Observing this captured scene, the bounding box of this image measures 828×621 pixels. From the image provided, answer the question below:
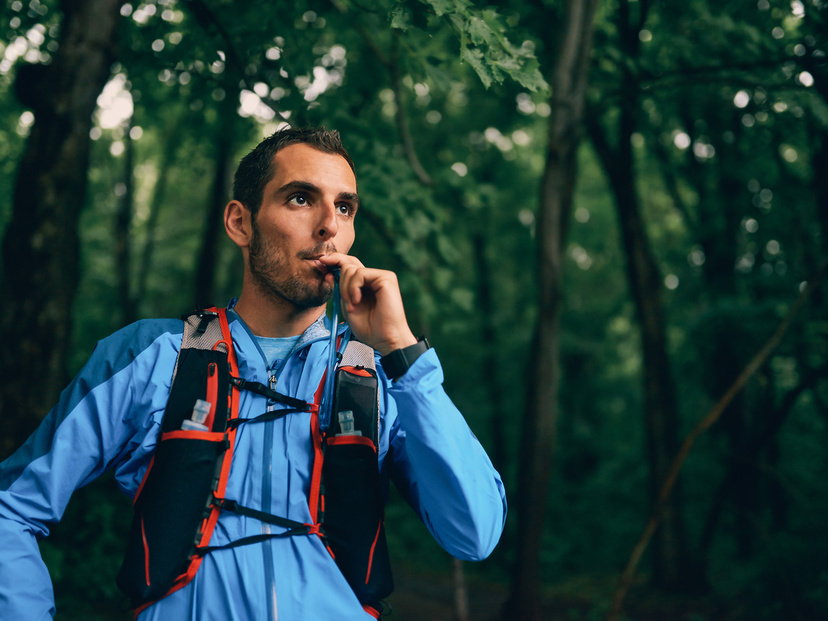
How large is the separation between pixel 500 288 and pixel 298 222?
1357cm

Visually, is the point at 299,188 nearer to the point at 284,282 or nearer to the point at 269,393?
the point at 284,282

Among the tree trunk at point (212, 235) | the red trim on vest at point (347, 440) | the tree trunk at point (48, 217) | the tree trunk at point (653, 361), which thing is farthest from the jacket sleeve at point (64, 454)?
the tree trunk at point (212, 235)

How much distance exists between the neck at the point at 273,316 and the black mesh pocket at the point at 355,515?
16.9 inches

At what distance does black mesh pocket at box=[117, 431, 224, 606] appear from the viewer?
1530 millimetres

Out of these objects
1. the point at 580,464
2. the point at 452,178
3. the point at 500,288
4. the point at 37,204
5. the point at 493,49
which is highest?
the point at 500,288

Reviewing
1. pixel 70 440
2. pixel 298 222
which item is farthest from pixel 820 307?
pixel 70 440

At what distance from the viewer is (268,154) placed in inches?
80.0

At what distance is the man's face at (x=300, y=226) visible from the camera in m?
1.88

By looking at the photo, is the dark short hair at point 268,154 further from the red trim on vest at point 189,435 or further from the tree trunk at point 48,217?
the tree trunk at point 48,217

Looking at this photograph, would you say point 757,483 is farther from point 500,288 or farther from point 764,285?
point 500,288

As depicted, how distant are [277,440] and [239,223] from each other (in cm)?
78

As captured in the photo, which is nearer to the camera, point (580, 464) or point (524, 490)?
point (524, 490)

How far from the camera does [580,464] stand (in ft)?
47.8

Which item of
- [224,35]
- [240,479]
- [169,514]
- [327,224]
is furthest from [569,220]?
[169,514]
